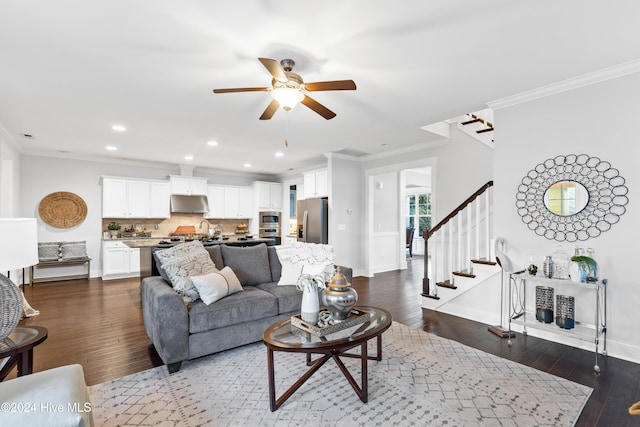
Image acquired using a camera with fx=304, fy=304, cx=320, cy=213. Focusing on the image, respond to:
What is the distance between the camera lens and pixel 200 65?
266 cm

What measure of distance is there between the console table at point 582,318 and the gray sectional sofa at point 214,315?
2320 mm

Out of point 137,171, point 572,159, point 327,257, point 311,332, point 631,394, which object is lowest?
point 631,394

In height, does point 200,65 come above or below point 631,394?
above

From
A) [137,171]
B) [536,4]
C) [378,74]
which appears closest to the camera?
[536,4]

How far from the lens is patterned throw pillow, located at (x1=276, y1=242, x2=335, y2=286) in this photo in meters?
3.40

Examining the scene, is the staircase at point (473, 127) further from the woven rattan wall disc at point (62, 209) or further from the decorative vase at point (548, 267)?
the woven rattan wall disc at point (62, 209)

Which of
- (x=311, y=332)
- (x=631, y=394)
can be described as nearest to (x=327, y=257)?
(x=311, y=332)

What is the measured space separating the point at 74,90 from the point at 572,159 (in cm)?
509

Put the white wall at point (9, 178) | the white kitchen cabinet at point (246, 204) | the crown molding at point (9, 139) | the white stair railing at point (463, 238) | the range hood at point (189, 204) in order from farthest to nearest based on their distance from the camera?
the white kitchen cabinet at point (246, 204) < the range hood at point (189, 204) < the white wall at point (9, 178) < the crown molding at point (9, 139) < the white stair railing at point (463, 238)

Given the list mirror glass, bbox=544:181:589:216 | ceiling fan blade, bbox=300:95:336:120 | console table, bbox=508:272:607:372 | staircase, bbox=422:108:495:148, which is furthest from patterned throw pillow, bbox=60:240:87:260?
mirror glass, bbox=544:181:589:216

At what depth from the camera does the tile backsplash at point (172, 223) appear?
690 cm

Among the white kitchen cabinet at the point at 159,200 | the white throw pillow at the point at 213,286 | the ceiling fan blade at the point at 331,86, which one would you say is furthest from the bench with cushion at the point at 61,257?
the ceiling fan blade at the point at 331,86

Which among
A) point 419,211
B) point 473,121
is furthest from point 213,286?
point 419,211

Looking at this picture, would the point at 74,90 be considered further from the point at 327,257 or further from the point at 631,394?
the point at 631,394
